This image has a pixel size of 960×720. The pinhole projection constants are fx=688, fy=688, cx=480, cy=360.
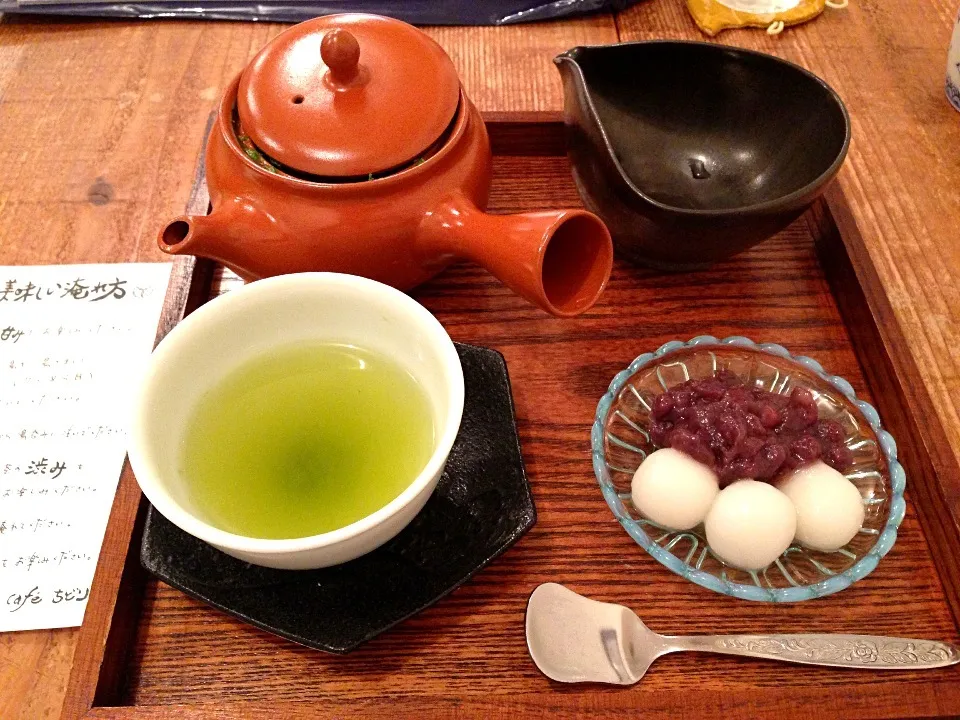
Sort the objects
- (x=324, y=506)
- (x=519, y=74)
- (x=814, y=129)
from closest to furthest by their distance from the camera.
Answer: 1. (x=324, y=506)
2. (x=814, y=129)
3. (x=519, y=74)

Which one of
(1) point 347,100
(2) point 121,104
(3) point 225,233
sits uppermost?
(1) point 347,100

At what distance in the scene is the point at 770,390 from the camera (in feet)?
2.88

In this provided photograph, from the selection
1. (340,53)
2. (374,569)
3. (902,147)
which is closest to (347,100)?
(340,53)

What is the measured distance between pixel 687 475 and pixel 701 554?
0.29 feet

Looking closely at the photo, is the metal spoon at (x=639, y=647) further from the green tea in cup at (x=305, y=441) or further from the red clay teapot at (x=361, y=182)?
the red clay teapot at (x=361, y=182)

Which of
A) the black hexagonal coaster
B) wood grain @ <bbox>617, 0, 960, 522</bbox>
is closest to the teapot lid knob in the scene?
the black hexagonal coaster

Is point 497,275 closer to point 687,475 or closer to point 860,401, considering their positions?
point 687,475

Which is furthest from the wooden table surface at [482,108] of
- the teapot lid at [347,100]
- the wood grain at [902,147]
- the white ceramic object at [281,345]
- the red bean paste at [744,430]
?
the teapot lid at [347,100]

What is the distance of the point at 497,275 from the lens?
0.78 m

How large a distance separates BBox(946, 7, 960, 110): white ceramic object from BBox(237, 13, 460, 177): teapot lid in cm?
102

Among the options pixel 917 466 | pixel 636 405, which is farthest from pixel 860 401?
pixel 636 405

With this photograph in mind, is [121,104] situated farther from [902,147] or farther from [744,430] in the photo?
[902,147]

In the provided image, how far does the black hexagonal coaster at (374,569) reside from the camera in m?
0.65

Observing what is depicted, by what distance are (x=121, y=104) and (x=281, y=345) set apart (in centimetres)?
81
